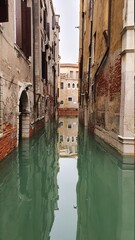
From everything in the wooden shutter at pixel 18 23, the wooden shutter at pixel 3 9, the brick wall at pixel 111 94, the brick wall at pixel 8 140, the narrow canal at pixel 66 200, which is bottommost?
the narrow canal at pixel 66 200

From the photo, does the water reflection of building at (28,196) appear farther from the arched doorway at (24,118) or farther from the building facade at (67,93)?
the building facade at (67,93)

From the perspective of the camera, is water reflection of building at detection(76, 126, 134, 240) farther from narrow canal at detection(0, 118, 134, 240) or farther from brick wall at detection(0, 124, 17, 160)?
brick wall at detection(0, 124, 17, 160)

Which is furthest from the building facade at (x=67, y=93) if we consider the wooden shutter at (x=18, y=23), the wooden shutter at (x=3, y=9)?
the wooden shutter at (x=3, y=9)

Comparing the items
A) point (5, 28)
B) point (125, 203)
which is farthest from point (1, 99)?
point (125, 203)

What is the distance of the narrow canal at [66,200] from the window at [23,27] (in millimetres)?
4017

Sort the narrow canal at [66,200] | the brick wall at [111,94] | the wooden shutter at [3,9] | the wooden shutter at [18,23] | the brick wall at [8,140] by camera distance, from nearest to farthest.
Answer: the narrow canal at [66,200] < the wooden shutter at [3,9] < the brick wall at [8,140] < the brick wall at [111,94] < the wooden shutter at [18,23]

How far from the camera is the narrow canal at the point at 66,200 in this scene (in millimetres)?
2809

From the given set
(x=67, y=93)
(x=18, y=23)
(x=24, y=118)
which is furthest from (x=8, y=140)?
(x=67, y=93)

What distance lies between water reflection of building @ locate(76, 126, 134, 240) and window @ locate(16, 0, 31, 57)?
4.71m

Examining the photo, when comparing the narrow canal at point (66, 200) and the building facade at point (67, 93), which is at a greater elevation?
the building facade at point (67, 93)

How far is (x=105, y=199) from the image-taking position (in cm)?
373

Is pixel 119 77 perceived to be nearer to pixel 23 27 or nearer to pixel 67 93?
pixel 23 27

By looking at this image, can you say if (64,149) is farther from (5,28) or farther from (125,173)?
(5,28)

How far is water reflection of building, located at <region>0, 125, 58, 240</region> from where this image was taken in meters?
2.85
